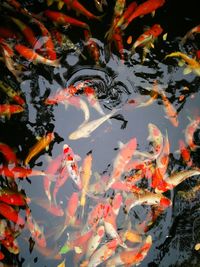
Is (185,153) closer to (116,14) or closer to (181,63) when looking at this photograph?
(181,63)

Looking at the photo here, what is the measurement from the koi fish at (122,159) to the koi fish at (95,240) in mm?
231

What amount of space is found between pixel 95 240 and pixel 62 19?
1.18 meters

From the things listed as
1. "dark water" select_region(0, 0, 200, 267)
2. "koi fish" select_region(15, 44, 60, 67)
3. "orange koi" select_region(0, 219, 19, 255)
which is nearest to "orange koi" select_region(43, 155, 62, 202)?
"dark water" select_region(0, 0, 200, 267)

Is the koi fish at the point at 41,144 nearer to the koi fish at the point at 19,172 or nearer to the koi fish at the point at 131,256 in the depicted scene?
the koi fish at the point at 19,172

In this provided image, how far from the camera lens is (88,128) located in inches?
63.9

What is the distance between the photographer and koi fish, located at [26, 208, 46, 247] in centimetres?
157

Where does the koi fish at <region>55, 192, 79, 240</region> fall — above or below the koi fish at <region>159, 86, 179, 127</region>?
below

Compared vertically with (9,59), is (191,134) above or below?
below

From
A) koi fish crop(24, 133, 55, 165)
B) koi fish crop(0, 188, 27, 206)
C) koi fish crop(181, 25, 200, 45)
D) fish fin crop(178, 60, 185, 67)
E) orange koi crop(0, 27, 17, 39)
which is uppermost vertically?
koi fish crop(181, 25, 200, 45)

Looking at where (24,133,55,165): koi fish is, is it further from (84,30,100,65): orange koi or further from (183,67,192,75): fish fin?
(183,67,192,75): fish fin

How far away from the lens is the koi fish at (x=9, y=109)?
1543 mm

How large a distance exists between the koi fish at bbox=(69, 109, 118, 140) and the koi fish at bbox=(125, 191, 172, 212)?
42 centimetres

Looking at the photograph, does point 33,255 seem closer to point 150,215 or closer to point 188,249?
point 150,215

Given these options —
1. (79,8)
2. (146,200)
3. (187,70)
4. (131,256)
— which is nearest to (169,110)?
(187,70)
